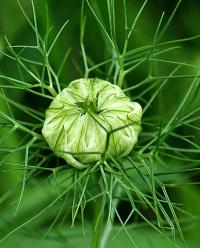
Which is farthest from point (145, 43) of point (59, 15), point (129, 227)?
point (129, 227)

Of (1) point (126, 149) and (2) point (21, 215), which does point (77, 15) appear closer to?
(2) point (21, 215)

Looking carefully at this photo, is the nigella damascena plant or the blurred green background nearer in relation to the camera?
the nigella damascena plant

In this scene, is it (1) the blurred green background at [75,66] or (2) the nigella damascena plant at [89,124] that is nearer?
(2) the nigella damascena plant at [89,124]

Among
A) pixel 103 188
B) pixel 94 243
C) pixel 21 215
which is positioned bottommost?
pixel 21 215
